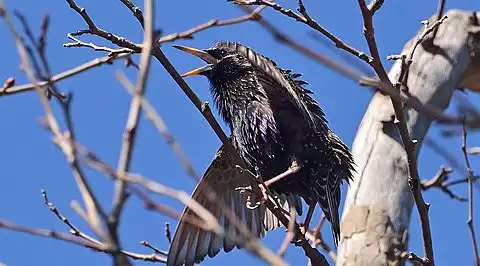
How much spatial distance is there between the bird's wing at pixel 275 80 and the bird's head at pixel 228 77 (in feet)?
0.30

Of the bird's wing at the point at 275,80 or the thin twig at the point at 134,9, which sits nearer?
the thin twig at the point at 134,9

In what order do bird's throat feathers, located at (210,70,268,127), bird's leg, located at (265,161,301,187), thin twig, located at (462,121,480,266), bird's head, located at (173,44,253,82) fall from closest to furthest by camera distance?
thin twig, located at (462,121,480,266), bird's leg, located at (265,161,301,187), bird's throat feathers, located at (210,70,268,127), bird's head, located at (173,44,253,82)

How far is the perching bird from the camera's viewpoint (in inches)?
193

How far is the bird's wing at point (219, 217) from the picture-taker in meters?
5.32

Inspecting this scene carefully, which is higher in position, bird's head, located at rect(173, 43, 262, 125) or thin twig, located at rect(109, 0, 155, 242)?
bird's head, located at rect(173, 43, 262, 125)

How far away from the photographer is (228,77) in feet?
17.1

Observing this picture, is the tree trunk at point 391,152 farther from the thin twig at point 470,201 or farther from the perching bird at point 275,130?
the thin twig at point 470,201

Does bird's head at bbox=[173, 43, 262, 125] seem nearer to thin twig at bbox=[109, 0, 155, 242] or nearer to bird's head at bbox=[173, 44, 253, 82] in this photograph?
bird's head at bbox=[173, 44, 253, 82]

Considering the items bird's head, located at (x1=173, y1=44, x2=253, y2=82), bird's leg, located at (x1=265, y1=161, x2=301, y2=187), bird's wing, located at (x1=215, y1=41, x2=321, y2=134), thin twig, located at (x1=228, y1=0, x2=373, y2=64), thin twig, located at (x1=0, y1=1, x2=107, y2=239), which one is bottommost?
thin twig, located at (x1=0, y1=1, x2=107, y2=239)

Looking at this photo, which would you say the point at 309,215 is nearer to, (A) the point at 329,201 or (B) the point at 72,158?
(A) the point at 329,201

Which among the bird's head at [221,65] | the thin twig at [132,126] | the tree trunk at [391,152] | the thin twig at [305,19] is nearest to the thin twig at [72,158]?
the thin twig at [132,126]

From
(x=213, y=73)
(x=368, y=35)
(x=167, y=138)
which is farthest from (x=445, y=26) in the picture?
(x=167, y=138)

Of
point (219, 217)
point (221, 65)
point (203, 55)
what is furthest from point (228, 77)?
point (219, 217)

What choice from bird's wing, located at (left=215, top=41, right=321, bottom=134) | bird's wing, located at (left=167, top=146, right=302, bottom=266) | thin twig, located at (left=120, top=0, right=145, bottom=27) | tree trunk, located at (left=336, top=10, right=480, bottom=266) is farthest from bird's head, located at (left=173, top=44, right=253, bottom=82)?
thin twig, located at (left=120, top=0, right=145, bottom=27)
